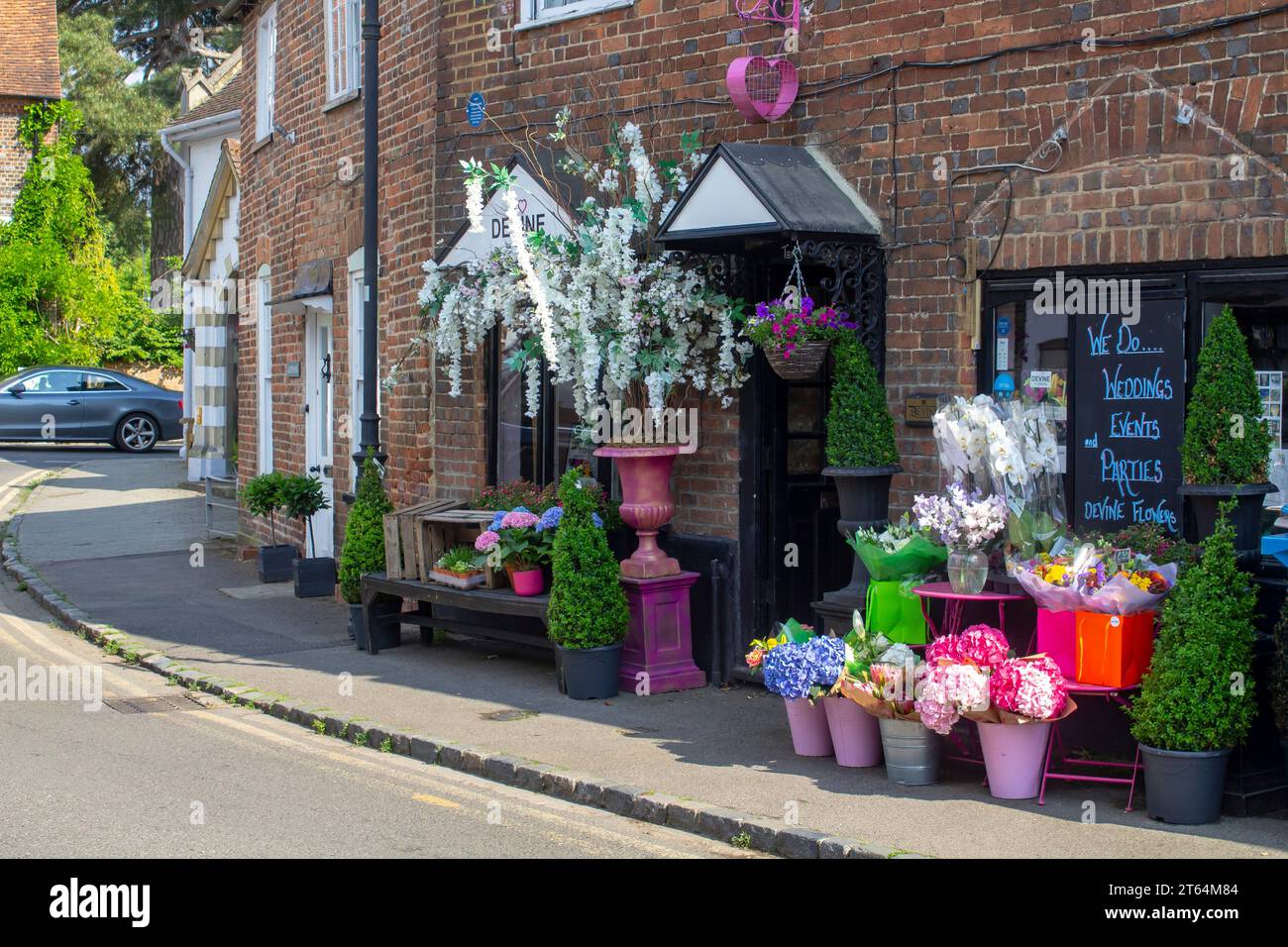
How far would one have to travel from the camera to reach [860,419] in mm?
8359

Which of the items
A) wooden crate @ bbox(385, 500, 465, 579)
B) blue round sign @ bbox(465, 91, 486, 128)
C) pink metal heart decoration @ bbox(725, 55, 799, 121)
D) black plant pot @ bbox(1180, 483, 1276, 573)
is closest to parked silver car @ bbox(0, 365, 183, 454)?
blue round sign @ bbox(465, 91, 486, 128)

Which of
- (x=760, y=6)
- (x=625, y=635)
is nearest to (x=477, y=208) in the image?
(x=760, y=6)

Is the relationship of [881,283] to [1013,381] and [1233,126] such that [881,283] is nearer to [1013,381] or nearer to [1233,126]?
[1013,381]

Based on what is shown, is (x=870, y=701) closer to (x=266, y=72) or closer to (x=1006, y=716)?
(x=1006, y=716)

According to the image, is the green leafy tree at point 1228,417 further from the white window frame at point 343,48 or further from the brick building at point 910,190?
the white window frame at point 343,48

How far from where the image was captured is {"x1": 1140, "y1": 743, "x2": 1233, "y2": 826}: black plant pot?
6512mm

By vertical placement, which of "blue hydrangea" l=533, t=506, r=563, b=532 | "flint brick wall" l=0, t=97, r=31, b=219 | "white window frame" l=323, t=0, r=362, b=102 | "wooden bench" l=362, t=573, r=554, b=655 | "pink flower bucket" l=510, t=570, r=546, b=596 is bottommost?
"wooden bench" l=362, t=573, r=554, b=655

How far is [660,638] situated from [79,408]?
23123mm

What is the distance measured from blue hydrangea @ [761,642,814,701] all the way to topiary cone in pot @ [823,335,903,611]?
820mm

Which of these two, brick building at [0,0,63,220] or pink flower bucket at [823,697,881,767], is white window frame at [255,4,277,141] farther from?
brick building at [0,0,63,220]

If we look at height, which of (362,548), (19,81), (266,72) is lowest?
(362,548)

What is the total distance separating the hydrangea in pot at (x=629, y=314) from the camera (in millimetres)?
9672

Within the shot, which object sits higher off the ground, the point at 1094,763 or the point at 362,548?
the point at 362,548

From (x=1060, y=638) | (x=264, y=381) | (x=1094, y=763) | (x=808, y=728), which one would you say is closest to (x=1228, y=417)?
(x=1060, y=638)
